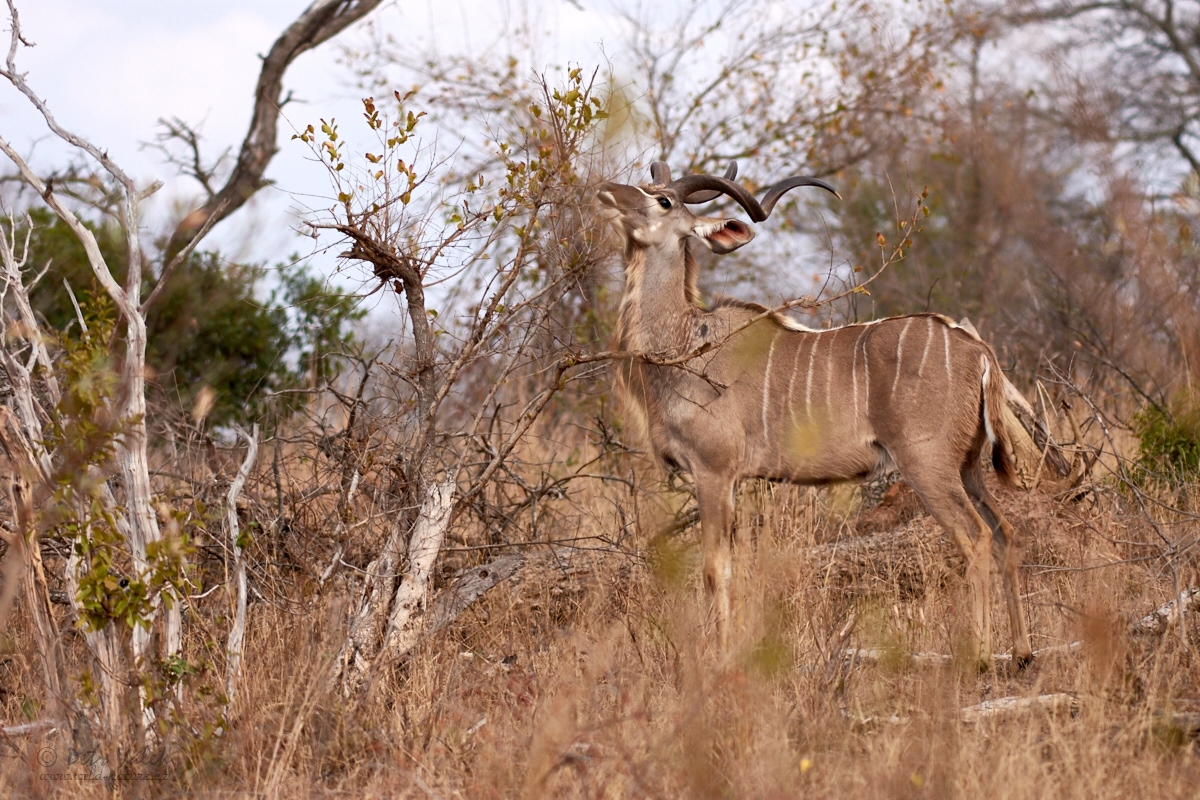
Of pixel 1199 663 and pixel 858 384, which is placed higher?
pixel 858 384

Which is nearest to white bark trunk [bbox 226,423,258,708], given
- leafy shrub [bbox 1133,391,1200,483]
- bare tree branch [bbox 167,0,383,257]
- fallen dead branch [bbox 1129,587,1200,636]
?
fallen dead branch [bbox 1129,587,1200,636]

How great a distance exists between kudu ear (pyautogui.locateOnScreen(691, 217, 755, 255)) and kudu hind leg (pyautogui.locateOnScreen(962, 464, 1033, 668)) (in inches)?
55.0

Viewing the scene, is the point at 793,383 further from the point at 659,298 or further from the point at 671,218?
the point at 671,218

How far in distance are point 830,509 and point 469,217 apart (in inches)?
105

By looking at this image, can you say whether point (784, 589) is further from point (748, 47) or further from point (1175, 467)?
point (748, 47)

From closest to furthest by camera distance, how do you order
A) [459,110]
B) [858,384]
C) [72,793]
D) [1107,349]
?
[72,793]
[858,384]
[1107,349]
[459,110]

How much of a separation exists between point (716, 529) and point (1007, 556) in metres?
1.12

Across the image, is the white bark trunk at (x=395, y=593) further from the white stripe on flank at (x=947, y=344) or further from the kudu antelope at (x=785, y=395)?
the white stripe on flank at (x=947, y=344)

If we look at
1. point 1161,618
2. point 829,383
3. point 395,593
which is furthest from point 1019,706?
point 395,593

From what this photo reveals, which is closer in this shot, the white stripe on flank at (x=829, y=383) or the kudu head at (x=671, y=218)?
the white stripe on flank at (x=829, y=383)

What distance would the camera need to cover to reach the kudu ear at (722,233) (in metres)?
5.37

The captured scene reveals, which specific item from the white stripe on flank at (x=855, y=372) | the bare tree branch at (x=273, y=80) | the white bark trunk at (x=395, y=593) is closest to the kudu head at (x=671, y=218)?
the white stripe on flank at (x=855, y=372)

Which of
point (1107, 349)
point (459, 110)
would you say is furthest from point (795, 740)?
point (459, 110)

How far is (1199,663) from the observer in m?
3.79
